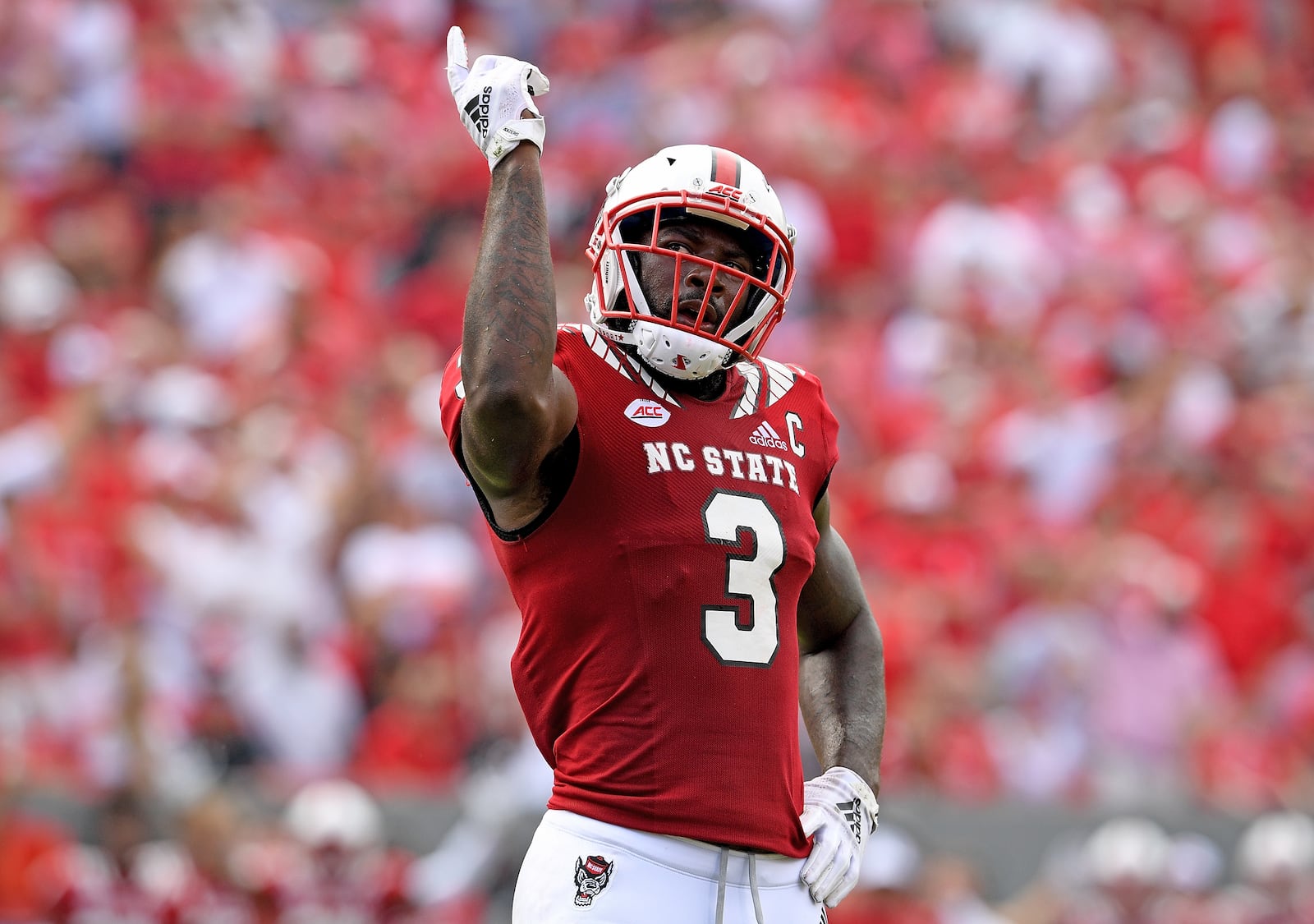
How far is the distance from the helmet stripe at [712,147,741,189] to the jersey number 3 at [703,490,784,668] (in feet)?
1.84

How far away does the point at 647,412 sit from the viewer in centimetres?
308

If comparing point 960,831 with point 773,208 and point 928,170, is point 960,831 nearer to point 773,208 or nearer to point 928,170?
point 773,208

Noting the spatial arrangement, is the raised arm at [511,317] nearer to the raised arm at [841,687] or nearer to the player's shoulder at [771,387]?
the player's shoulder at [771,387]

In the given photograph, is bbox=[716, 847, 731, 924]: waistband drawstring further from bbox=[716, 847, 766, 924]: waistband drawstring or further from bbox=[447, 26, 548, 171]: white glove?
bbox=[447, 26, 548, 171]: white glove

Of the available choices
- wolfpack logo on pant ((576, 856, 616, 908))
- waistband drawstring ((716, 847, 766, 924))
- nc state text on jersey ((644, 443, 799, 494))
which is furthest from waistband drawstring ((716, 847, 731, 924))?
nc state text on jersey ((644, 443, 799, 494))

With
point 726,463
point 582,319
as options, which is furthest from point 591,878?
point 582,319

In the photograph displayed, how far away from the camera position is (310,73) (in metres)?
11.5

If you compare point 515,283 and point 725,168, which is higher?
point 725,168

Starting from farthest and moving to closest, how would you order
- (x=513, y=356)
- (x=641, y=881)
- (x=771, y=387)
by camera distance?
(x=771, y=387), (x=641, y=881), (x=513, y=356)

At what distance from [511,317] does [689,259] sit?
43cm

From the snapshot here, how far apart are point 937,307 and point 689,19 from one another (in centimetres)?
366

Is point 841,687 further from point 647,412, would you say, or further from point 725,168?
point 725,168

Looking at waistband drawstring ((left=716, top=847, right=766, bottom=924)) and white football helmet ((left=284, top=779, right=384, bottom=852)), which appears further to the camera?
white football helmet ((left=284, top=779, right=384, bottom=852))

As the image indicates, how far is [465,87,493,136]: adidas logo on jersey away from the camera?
3002 millimetres
